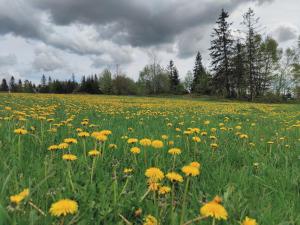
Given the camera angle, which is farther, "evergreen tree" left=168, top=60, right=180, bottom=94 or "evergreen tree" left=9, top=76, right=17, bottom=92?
"evergreen tree" left=9, top=76, right=17, bottom=92

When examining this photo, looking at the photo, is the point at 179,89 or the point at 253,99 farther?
the point at 179,89

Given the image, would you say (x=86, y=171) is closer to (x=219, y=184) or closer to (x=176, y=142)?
(x=219, y=184)

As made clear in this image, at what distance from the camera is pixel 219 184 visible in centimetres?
210

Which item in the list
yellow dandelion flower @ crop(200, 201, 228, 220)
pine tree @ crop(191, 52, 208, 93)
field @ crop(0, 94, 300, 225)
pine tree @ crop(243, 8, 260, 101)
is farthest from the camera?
pine tree @ crop(191, 52, 208, 93)

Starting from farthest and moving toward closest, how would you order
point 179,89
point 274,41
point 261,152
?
point 179,89 < point 274,41 < point 261,152

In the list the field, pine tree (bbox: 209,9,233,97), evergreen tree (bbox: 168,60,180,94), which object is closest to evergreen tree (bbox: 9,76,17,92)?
evergreen tree (bbox: 168,60,180,94)

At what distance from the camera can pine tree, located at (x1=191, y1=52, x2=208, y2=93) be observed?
68.3 m

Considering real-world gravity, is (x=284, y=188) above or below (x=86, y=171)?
below

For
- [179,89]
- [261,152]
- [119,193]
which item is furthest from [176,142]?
[179,89]

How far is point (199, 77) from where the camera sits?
2931 inches

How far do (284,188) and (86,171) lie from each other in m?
1.48

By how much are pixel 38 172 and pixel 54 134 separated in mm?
1382

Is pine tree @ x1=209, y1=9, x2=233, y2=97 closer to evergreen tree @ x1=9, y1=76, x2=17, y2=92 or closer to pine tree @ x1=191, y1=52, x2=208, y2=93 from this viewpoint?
pine tree @ x1=191, y1=52, x2=208, y2=93

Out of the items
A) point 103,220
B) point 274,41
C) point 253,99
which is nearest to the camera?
point 103,220
